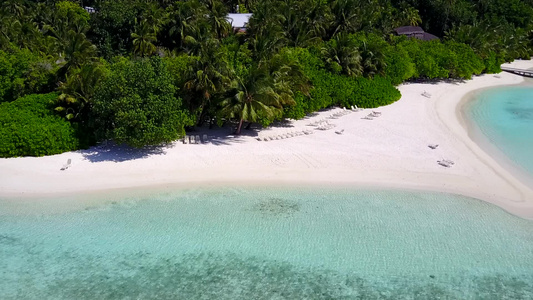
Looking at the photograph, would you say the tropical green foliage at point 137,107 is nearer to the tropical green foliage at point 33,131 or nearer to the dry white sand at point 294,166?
the dry white sand at point 294,166

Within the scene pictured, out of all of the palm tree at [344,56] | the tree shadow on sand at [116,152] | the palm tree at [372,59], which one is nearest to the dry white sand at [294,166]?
the tree shadow on sand at [116,152]

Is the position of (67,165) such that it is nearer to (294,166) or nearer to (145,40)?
(294,166)

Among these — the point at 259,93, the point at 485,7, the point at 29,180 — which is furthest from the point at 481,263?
the point at 485,7

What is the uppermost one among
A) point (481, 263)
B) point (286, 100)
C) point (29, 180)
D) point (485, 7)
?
point (485, 7)

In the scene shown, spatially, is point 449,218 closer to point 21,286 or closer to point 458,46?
point 21,286

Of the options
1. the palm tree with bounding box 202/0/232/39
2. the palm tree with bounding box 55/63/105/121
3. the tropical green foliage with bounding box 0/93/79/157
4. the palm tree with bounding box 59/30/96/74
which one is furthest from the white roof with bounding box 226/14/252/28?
the tropical green foliage with bounding box 0/93/79/157

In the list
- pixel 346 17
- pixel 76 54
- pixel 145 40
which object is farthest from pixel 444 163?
pixel 145 40
